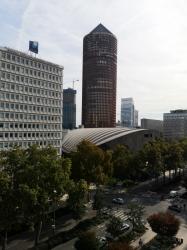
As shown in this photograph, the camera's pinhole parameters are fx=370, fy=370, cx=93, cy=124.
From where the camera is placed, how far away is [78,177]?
92.1 metres

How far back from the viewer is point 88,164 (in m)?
92.2

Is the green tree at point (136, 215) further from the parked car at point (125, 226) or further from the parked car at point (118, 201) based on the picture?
the parked car at point (118, 201)

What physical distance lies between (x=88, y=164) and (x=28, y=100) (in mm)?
39690

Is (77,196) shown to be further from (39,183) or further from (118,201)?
(118,201)

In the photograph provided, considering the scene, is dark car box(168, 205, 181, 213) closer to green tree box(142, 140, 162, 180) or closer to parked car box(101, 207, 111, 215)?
parked car box(101, 207, 111, 215)

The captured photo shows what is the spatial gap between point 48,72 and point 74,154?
45608mm

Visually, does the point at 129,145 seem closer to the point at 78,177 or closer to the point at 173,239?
the point at 78,177

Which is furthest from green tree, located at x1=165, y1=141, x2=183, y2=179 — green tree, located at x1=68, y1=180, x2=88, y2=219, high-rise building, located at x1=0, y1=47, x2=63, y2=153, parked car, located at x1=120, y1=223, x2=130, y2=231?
green tree, located at x1=68, y1=180, x2=88, y2=219

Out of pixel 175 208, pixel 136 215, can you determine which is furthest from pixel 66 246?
pixel 175 208

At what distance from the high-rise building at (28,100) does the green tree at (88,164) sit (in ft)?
102

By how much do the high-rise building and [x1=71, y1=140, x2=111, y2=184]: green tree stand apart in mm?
31198

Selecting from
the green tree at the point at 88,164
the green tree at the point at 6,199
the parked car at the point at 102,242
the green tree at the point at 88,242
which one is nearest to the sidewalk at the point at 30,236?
the green tree at the point at 6,199

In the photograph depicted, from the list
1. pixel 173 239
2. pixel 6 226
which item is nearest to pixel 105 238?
pixel 173 239

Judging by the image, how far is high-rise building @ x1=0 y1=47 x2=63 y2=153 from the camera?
113 meters
